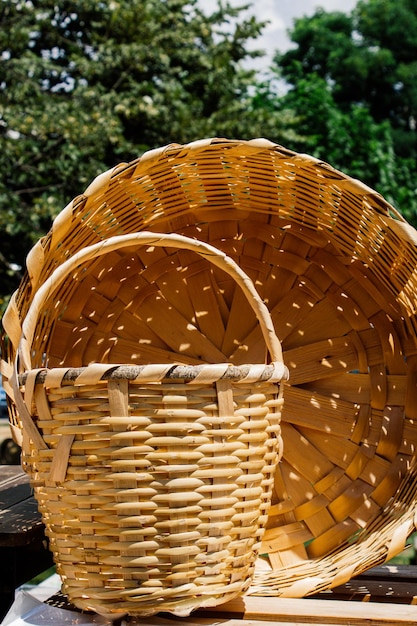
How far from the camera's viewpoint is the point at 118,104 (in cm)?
384

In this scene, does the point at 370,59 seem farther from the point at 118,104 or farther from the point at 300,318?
the point at 300,318

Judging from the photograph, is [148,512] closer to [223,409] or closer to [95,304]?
[223,409]

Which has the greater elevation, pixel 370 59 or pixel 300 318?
pixel 370 59

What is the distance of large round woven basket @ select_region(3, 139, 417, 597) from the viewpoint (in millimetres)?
1115

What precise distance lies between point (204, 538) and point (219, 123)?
11.7ft

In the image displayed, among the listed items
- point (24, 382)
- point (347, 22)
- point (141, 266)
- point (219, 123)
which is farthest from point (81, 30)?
point (347, 22)

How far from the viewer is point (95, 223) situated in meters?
1.13

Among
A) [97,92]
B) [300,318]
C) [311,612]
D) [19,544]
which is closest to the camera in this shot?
[311,612]

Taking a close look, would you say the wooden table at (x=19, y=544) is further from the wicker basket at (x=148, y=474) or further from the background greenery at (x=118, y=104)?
the background greenery at (x=118, y=104)

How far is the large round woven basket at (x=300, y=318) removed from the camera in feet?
3.66

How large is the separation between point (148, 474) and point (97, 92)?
3.34 meters

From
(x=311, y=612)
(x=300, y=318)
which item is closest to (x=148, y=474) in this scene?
(x=311, y=612)

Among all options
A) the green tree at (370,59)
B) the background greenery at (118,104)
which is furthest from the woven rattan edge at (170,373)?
the green tree at (370,59)

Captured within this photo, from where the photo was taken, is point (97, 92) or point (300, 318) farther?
point (97, 92)
